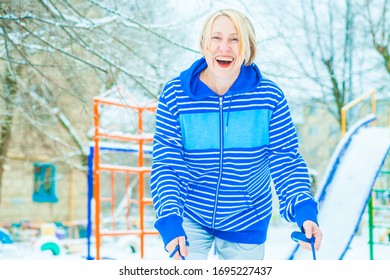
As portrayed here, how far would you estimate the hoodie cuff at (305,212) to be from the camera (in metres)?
1.18

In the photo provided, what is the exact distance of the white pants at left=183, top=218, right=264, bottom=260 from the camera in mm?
1359

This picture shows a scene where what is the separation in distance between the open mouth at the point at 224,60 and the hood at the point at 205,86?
47 millimetres

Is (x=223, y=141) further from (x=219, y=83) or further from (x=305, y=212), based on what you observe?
(x=305, y=212)

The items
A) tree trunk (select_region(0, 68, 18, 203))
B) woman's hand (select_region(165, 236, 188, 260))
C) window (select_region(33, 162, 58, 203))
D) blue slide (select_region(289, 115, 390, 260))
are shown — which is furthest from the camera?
window (select_region(33, 162, 58, 203))

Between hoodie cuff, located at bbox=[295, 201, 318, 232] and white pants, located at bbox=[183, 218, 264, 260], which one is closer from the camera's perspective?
hoodie cuff, located at bbox=[295, 201, 318, 232]

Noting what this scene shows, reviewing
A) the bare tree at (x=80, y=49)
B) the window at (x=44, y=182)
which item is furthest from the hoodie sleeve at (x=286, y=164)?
the window at (x=44, y=182)

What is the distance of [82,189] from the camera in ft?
33.0

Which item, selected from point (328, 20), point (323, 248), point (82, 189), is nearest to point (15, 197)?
point (82, 189)

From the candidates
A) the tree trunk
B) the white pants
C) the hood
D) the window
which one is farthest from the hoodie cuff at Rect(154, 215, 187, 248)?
the window

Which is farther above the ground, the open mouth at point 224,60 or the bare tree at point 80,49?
the bare tree at point 80,49

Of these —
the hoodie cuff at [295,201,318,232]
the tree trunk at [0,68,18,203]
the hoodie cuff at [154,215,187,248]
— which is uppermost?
the tree trunk at [0,68,18,203]

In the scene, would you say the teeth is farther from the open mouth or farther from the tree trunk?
the tree trunk

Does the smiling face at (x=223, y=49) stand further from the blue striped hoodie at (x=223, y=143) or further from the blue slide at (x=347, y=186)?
the blue slide at (x=347, y=186)

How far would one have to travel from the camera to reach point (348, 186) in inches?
161
